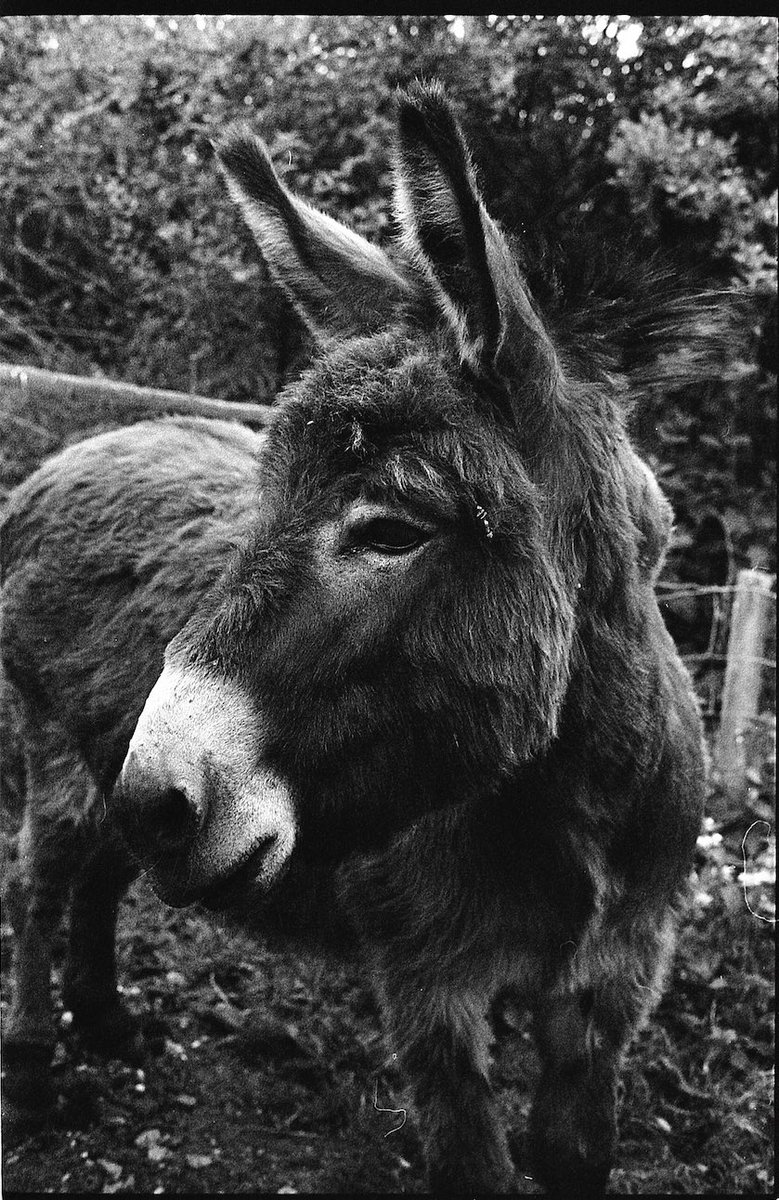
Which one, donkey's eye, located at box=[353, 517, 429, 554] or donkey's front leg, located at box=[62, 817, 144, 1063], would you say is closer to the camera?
donkey's eye, located at box=[353, 517, 429, 554]

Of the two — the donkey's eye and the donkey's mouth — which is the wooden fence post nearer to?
the donkey's eye

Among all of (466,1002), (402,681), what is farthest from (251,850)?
(466,1002)

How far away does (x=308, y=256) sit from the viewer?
176 cm

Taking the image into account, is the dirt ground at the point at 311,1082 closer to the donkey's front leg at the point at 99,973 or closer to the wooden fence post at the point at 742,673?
the donkey's front leg at the point at 99,973

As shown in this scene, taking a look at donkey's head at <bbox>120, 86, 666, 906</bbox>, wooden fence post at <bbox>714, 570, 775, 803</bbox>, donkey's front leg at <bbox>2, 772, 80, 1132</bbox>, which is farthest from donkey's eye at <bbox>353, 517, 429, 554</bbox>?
wooden fence post at <bbox>714, 570, 775, 803</bbox>

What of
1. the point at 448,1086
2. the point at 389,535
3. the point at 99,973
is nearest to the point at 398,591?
the point at 389,535

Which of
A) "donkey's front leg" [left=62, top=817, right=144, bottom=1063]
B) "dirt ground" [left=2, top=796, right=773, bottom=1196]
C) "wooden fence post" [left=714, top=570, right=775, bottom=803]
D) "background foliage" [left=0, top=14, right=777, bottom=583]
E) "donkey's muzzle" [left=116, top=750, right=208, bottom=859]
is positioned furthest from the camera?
"wooden fence post" [left=714, top=570, right=775, bottom=803]

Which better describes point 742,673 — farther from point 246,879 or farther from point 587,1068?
point 246,879

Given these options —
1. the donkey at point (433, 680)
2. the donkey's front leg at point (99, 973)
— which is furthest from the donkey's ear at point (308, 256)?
the donkey's front leg at point (99, 973)

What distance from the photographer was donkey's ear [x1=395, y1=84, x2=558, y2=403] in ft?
4.32

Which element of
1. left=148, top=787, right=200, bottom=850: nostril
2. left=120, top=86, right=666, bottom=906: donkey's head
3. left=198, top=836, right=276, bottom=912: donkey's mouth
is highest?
left=120, top=86, right=666, bottom=906: donkey's head

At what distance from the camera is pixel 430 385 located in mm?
1499

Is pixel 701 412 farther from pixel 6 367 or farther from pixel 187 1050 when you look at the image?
pixel 187 1050

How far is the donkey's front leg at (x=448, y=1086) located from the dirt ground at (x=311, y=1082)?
0.34m
